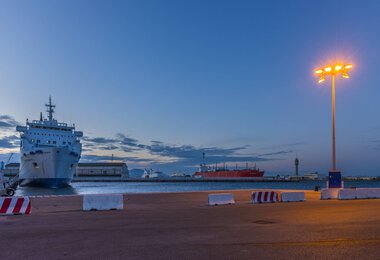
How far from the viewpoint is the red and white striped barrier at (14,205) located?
52.1ft

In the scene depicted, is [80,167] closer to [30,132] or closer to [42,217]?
[30,132]

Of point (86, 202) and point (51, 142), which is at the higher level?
point (51, 142)

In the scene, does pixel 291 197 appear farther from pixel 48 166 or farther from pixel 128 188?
pixel 128 188

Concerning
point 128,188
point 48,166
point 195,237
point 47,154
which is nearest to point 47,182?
point 48,166

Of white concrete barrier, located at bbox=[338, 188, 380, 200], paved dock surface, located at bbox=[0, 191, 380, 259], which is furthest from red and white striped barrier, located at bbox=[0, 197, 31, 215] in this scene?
white concrete barrier, located at bbox=[338, 188, 380, 200]

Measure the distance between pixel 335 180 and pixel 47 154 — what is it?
5170 cm

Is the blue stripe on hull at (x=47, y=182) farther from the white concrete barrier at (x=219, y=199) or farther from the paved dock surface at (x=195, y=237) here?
the paved dock surface at (x=195, y=237)

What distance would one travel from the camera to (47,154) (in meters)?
64.4

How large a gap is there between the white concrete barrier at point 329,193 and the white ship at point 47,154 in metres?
50.6

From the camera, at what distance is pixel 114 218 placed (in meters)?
14.4

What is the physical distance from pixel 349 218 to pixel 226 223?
446 centimetres

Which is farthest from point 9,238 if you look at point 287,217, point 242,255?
point 287,217

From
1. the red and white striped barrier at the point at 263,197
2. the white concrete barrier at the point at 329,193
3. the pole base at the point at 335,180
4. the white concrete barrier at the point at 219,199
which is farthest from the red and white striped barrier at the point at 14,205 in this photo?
the pole base at the point at 335,180

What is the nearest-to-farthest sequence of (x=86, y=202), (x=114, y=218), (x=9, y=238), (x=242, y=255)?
(x=242, y=255) → (x=9, y=238) → (x=114, y=218) → (x=86, y=202)
